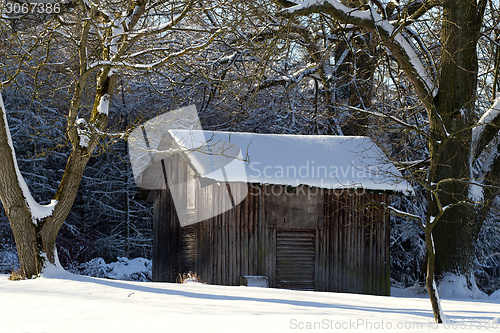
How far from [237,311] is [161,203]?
13.2 m

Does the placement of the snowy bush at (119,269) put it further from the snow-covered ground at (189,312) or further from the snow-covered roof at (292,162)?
the snow-covered ground at (189,312)

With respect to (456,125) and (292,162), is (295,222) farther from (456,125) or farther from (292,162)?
(456,125)

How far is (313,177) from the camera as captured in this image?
45.7 ft

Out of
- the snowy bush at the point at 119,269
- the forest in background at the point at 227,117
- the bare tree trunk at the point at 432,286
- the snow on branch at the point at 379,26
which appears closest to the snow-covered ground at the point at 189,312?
the bare tree trunk at the point at 432,286

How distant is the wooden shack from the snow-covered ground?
4.92m

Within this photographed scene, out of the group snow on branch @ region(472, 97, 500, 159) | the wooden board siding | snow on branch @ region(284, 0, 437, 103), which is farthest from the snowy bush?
snow on branch @ region(472, 97, 500, 159)

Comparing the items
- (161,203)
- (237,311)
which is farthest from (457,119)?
(161,203)

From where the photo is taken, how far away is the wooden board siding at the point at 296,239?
45.6ft

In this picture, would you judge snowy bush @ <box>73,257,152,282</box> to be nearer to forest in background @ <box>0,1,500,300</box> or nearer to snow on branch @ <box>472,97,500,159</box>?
forest in background @ <box>0,1,500,300</box>

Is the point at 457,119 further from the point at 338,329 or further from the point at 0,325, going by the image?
the point at 0,325

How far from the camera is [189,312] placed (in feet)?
19.9

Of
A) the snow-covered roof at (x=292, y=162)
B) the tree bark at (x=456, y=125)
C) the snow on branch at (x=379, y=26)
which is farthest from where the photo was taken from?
the snow-covered roof at (x=292, y=162)

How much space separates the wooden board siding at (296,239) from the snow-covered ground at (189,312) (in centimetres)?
492

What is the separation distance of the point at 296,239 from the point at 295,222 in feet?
1.44
